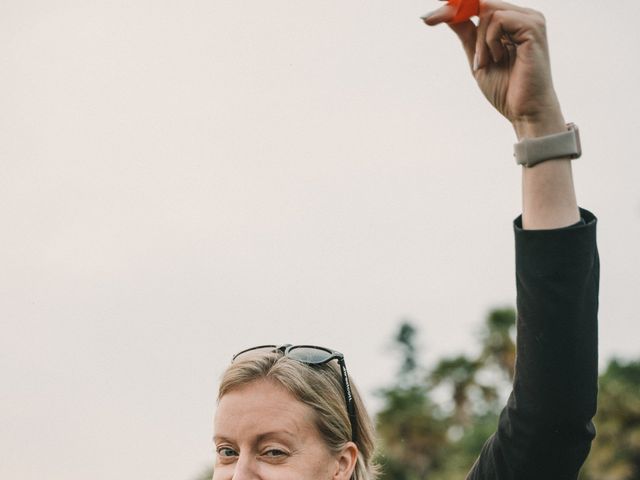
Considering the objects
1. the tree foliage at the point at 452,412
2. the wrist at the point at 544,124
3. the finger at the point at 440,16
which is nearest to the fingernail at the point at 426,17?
the finger at the point at 440,16

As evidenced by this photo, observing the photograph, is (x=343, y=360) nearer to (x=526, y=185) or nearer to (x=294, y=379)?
(x=294, y=379)

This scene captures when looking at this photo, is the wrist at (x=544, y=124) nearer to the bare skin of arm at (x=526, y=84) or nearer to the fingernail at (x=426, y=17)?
the bare skin of arm at (x=526, y=84)

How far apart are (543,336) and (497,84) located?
2.34 ft

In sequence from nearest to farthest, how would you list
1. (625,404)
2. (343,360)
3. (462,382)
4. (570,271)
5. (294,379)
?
(570,271), (294,379), (343,360), (625,404), (462,382)

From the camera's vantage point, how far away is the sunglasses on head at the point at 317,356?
301cm

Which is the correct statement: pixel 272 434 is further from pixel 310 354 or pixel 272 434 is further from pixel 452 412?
pixel 452 412

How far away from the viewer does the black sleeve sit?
206 centimetres

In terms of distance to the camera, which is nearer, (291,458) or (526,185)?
(526,185)

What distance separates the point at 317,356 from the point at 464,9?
1.47 m

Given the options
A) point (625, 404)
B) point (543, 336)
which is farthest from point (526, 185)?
point (625, 404)

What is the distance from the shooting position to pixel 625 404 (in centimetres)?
2512

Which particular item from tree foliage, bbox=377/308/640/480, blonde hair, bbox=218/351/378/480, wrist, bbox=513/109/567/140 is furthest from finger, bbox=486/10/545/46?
tree foliage, bbox=377/308/640/480

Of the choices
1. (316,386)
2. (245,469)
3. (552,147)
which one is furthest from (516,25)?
(245,469)

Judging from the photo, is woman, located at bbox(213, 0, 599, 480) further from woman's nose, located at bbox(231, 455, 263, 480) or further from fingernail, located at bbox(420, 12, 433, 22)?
woman's nose, located at bbox(231, 455, 263, 480)
